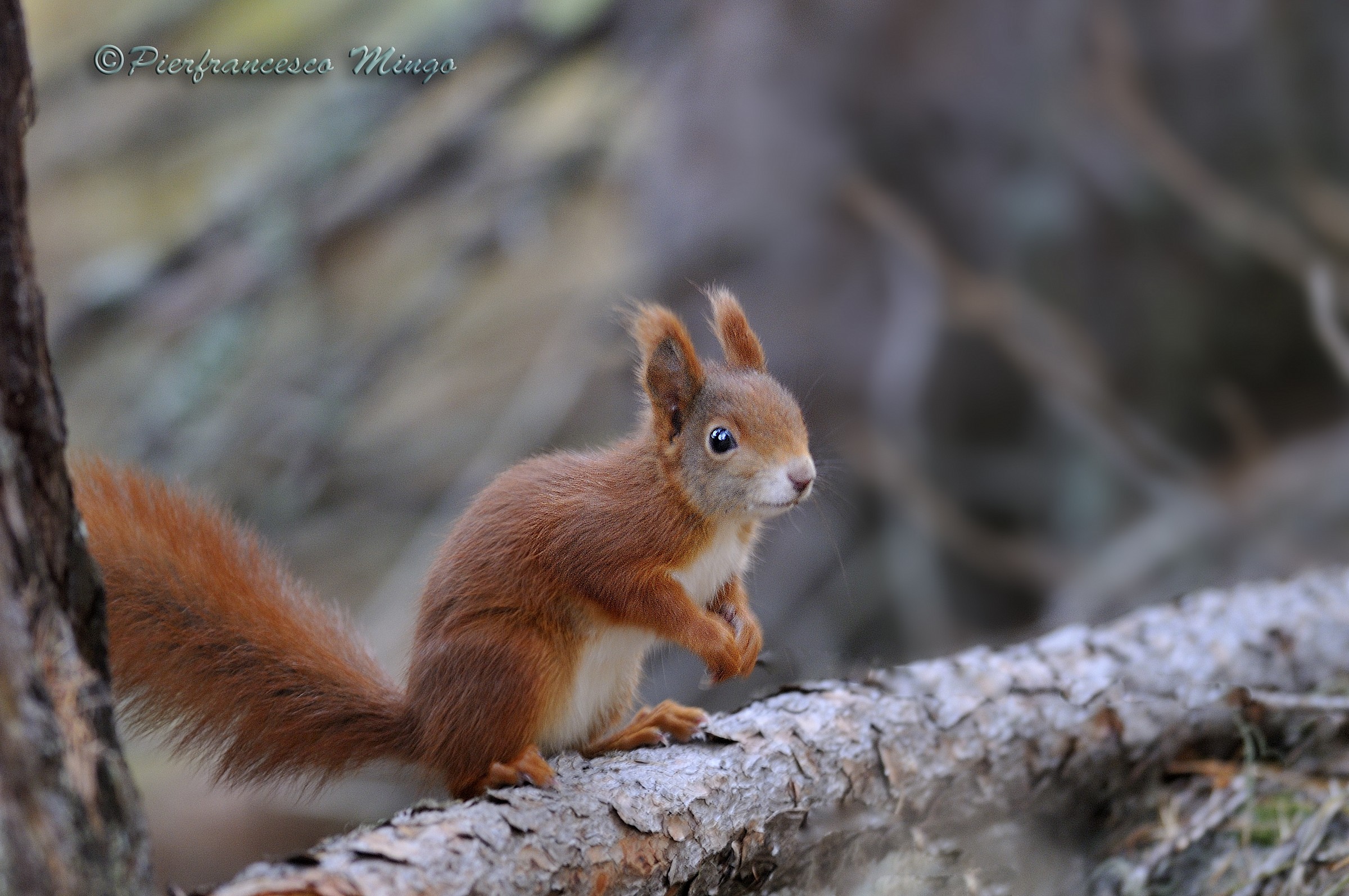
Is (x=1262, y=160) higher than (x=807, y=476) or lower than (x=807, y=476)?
higher

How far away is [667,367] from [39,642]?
0.64m

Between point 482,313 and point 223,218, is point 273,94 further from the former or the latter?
point 482,313

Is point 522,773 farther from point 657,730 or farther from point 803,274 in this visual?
point 803,274

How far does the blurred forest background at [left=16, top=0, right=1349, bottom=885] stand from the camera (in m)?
2.30

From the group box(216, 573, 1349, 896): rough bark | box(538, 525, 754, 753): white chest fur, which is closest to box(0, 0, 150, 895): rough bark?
box(216, 573, 1349, 896): rough bark

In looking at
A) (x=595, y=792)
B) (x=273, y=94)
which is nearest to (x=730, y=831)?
(x=595, y=792)

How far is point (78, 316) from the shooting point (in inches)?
97.0

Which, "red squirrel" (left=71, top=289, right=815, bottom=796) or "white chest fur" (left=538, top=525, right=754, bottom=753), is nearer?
"red squirrel" (left=71, top=289, right=815, bottom=796)

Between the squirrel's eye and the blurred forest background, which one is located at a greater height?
the blurred forest background

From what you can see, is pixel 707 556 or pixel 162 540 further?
pixel 707 556

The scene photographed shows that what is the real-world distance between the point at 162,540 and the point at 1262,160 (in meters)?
2.34

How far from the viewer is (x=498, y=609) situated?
38.7 inches

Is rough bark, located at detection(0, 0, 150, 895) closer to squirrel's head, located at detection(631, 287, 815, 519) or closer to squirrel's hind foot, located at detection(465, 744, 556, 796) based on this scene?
squirrel's hind foot, located at detection(465, 744, 556, 796)

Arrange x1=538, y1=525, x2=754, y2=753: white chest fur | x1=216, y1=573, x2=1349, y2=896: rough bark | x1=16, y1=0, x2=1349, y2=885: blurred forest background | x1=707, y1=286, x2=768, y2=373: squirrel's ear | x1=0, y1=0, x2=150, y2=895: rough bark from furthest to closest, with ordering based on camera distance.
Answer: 1. x1=16, y1=0, x2=1349, y2=885: blurred forest background
2. x1=707, y1=286, x2=768, y2=373: squirrel's ear
3. x1=538, y1=525, x2=754, y2=753: white chest fur
4. x1=216, y1=573, x2=1349, y2=896: rough bark
5. x1=0, y1=0, x2=150, y2=895: rough bark
